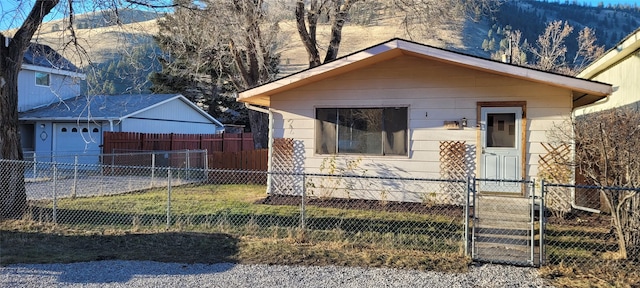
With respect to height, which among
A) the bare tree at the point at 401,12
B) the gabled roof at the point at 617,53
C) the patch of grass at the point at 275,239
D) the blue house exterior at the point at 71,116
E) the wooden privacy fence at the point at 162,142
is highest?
the bare tree at the point at 401,12

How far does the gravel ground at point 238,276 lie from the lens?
4.95m

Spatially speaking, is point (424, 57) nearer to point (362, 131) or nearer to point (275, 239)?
point (362, 131)

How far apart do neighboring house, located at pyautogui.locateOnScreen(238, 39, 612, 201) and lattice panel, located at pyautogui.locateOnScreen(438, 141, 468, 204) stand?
62 millimetres

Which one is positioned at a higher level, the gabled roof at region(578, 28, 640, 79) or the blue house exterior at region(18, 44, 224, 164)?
the gabled roof at region(578, 28, 640, 79)

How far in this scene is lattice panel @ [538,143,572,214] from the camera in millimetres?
9109

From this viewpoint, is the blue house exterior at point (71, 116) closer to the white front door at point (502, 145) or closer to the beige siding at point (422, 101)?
the beige siding at point (422, 101)

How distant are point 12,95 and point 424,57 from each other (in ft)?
27.6

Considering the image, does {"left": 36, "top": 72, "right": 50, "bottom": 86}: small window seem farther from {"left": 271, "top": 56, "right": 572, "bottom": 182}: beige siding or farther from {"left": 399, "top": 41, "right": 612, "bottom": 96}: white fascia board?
{"left": 399, "top": 41, "right": 612, "bottom": 96}: white fascia board

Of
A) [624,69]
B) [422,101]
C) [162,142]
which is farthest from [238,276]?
[162,142]

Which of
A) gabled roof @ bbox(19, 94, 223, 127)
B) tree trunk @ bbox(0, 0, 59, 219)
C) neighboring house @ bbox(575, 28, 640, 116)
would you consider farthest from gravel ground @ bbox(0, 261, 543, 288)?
gabled roof @ bbox(19, 94, 223, 127)

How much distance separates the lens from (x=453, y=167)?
992cm

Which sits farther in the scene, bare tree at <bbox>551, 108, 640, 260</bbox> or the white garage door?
the white garage door

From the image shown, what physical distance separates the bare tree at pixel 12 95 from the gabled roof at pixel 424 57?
12.9ft

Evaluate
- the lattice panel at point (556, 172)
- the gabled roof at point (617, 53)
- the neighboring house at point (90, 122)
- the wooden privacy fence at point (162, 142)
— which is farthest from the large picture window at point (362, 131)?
the neighboring house at point (90, 122)
